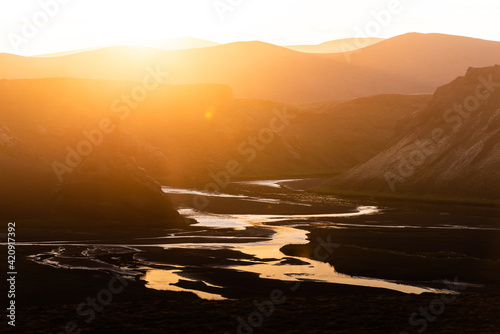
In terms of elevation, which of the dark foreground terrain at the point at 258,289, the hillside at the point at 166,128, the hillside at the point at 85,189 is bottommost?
the dark foreground terrain at the point at 258,289

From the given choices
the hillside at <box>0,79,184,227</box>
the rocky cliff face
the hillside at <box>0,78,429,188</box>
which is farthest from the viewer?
the hillside at <box>0,78,429,188</box>

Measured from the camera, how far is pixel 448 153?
97.3 meters

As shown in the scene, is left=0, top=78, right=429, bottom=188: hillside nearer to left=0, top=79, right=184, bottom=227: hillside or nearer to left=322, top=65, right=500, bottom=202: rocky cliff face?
left=322, top=65, right=500, bottom=202: rocky cliff face

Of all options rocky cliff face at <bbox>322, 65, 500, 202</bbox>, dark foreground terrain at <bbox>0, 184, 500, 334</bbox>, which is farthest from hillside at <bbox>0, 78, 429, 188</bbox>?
dark foreground terrain at <bbox>0, 184, 500, 334</bbox>

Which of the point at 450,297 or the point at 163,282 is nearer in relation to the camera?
the point at 450,297

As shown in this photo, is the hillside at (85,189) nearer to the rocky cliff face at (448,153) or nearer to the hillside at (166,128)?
the rocky cliff face at (448,153)

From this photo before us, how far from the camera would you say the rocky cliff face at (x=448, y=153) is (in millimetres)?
89062

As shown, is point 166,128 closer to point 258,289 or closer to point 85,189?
point 85,189

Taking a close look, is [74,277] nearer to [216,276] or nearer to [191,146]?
[216,276]

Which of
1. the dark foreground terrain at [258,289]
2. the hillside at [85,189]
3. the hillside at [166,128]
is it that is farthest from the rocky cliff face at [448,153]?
the hillside at [166,128]

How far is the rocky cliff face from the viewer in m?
89.1

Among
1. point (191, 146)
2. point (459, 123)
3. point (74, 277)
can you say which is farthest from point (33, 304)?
point (191, 146)

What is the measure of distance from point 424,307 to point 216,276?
36.1 ft

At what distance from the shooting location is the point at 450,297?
30.7m
